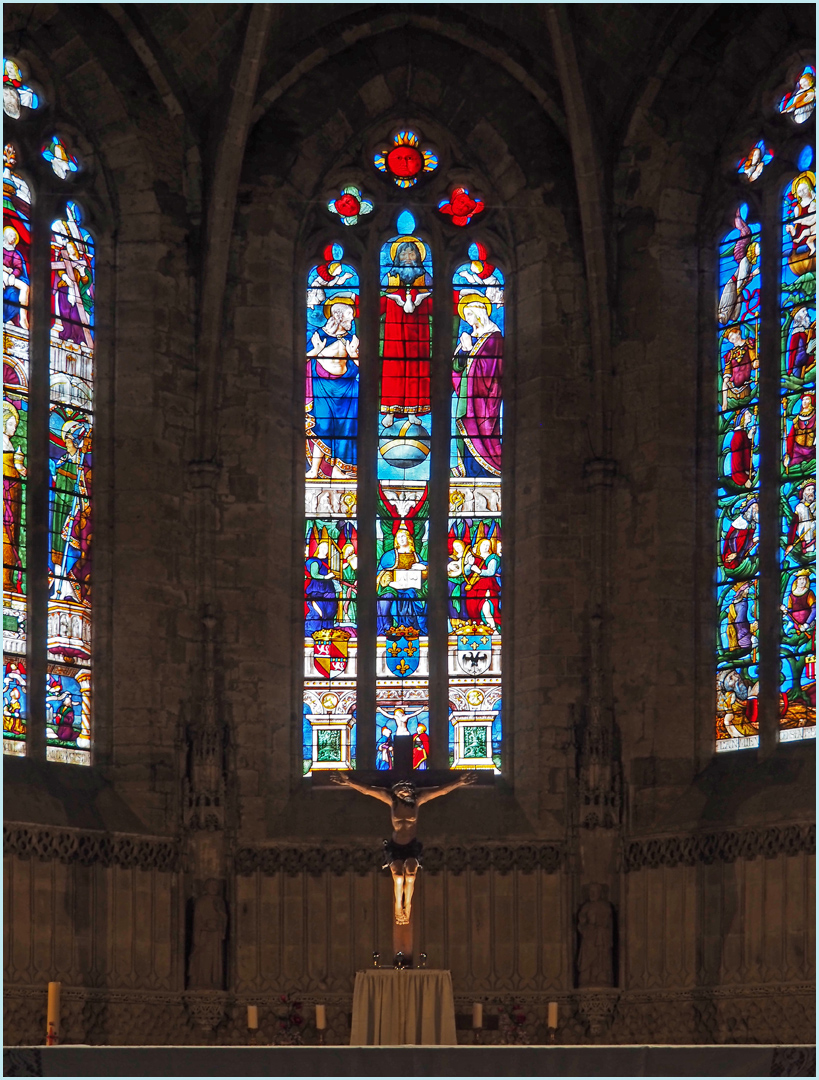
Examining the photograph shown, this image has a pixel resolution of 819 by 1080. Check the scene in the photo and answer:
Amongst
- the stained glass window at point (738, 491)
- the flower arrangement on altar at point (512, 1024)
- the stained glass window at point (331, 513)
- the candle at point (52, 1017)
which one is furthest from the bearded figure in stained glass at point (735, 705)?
the candle at point (52, 1017)

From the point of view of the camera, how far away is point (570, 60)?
23812mm

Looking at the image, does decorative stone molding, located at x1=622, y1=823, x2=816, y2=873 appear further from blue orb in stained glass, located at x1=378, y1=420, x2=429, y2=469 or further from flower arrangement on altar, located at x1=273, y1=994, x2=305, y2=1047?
blue orb in stained glass, located at x1=378, y1=420, x2=429, y2=469

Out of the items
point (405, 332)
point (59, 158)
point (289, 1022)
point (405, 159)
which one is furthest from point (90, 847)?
point (405, 159)

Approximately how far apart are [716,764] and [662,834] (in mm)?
867

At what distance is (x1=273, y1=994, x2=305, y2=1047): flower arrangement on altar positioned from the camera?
2233 centimetres

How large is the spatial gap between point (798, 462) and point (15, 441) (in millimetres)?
7648

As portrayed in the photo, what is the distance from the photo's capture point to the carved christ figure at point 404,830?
69.3 feet

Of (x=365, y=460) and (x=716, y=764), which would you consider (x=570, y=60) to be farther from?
(x=716, y=764)

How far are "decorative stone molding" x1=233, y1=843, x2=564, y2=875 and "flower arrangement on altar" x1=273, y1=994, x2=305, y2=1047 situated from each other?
1.24 m

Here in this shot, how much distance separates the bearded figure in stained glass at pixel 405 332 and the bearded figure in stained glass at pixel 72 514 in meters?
3.20

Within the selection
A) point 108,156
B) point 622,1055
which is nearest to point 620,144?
point 108,156

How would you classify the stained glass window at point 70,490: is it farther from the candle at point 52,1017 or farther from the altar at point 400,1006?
the altar at point 400,1006

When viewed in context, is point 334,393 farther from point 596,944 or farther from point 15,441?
point 596,944

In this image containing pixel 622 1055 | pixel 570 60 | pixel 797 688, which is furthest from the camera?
pixel 570 60
